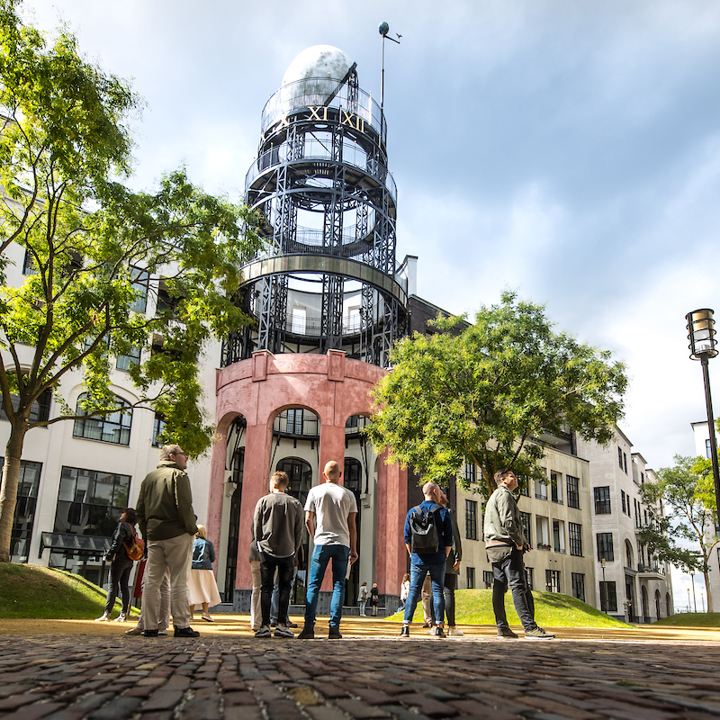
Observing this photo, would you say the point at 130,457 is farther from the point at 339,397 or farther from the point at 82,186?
the point at 82,186

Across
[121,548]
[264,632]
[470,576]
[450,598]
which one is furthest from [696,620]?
[264,632]

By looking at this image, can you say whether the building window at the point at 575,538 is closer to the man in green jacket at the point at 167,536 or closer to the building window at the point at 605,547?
the building window at the point at 605,547

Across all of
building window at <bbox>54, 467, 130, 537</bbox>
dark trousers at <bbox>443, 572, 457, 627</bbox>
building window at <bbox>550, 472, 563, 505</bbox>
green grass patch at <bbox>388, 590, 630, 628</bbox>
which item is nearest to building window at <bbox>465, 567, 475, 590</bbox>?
building window at <bbox>550, 472, 563, 505</bbox>

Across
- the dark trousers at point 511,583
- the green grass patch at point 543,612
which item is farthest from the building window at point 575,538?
the dark trousers at point 511,583

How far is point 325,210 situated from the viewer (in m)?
31.9

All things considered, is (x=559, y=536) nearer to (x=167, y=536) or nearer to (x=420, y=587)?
(x=420, y=587)

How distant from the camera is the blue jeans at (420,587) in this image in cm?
851

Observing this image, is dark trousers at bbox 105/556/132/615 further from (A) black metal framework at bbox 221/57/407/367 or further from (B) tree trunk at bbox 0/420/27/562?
(A) black metal framework at bbox 221/57/407/367

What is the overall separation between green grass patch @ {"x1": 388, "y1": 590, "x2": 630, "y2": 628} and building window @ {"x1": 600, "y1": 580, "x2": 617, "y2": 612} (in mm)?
33180

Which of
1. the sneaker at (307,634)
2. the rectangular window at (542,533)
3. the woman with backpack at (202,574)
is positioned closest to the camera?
the sneaker at (307,634)

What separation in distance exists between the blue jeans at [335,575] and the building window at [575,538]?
147 feet

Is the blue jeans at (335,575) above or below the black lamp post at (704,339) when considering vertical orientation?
below

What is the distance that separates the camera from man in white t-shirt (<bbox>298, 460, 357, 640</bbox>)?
7.94 metres

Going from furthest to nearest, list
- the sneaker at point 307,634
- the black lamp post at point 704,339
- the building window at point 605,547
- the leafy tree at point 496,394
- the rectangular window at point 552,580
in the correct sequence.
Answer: the building window at point 605,547
the rectangular window at point 552,580
the leafy tree at point 496,394
the black lamp post at point 704,339
the sneaker at point 307,634
